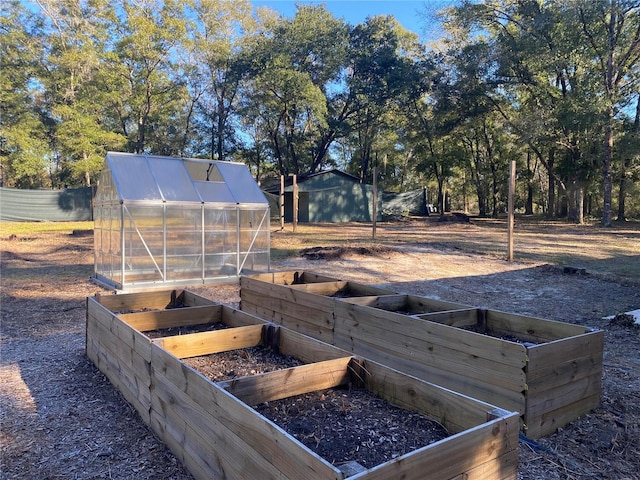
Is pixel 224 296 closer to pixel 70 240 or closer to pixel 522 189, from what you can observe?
pixel 70 240

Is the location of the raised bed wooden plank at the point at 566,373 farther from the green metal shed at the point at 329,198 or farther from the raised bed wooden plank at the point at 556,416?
the green metal shed at the point at 329,198

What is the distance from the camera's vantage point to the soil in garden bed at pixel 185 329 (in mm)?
4660

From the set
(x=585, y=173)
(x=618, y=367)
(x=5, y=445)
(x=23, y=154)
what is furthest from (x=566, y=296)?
(x=23, y=154)

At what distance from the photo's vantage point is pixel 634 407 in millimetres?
3680

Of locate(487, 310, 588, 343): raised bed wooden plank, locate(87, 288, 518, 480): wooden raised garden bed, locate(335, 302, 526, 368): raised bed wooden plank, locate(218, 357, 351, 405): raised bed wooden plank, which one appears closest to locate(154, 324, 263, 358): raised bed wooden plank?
locate(87, 288, 518, 480): wooden raised garden bed

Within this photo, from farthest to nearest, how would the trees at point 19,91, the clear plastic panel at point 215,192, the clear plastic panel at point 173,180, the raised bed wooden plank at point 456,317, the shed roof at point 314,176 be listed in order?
the shed roof at point 314,176 → the trees at point 19,91 → the clear plastic panel at point 215,192 → the clear plastic panel at point 173,180 → the raised bed wooden plank at point 456,317

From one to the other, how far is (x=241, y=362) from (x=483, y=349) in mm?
1972

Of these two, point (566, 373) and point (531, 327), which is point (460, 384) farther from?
point (531, 327)

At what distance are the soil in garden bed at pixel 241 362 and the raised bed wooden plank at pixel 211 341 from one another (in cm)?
5

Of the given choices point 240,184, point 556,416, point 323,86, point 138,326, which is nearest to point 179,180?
point 240,184

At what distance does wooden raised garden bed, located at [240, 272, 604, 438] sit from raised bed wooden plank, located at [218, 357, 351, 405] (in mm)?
970

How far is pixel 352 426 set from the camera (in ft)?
8.72

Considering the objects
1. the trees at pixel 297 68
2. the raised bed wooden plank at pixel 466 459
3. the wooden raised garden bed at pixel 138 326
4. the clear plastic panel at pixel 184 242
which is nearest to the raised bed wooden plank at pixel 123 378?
the wooden raised garden bed at pixel 138 326

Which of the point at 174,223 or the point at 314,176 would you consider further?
the point at 314,176
